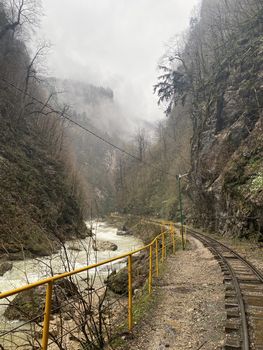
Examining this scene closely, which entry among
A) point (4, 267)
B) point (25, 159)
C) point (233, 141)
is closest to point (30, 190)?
point (25, 159)

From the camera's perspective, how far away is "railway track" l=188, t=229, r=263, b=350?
5.36m

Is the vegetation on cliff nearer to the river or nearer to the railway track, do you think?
the river

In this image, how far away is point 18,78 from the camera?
4088 centimetres

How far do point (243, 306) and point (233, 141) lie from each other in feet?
74.8

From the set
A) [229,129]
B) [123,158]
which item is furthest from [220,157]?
[123,158]

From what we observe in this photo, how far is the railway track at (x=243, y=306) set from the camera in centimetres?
536

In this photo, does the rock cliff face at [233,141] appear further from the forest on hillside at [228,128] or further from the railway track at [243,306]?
the railway track at [243,306]

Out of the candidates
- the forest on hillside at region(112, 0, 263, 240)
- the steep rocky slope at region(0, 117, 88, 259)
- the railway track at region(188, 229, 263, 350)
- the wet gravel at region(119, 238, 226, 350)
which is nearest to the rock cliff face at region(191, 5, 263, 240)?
the forest on hillside at region(112, 0, 263, 240)

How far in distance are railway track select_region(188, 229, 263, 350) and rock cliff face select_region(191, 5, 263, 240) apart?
7649mm

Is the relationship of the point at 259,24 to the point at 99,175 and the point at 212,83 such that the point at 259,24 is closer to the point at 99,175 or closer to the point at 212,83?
the point at 212,83

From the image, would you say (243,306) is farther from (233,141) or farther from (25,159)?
(25,159)

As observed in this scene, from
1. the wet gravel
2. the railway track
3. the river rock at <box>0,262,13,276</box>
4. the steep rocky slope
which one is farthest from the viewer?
the steep rocky slope

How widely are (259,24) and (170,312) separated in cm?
3373

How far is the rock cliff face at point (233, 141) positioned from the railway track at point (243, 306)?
25.1 feet
